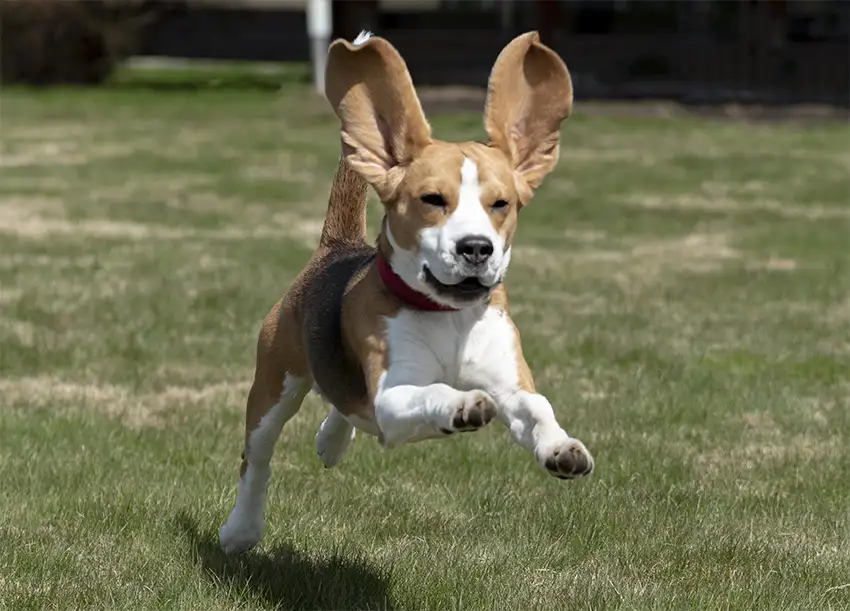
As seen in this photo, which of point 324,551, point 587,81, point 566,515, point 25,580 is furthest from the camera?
point 587,81

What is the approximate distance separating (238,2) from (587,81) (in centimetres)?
2068

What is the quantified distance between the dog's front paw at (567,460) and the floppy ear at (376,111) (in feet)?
3.51

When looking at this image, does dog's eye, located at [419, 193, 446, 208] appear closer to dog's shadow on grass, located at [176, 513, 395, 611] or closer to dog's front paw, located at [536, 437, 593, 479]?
dog's front paw, located at [536, 437, 593, 479]

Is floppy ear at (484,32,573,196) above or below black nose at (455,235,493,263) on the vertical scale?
above

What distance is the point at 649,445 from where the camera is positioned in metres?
7.91

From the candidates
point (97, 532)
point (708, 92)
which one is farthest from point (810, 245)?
point (708, 92)

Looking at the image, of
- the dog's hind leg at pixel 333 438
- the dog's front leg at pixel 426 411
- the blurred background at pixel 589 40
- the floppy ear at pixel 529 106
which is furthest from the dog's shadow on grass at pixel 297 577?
the blurred background at pixel 589 40

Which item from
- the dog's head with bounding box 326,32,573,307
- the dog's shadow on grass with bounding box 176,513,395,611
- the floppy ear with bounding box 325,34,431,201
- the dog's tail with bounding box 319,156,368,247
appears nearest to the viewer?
the dog's head with bounding box 326,32,573,307

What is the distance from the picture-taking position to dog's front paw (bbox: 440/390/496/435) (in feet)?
14.5

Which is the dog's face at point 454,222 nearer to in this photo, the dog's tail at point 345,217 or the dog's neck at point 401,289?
the dog's neck at point 401,289

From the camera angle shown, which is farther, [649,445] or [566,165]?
[566,165]

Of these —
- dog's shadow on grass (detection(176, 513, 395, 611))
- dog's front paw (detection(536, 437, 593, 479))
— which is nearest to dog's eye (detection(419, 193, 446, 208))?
dog's front paw (detection(536, 437, 593, 479))

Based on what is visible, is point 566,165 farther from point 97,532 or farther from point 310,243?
point 97,532

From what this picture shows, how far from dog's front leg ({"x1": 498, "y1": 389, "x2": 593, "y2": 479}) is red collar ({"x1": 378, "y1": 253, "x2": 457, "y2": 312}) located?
0.36 metres
